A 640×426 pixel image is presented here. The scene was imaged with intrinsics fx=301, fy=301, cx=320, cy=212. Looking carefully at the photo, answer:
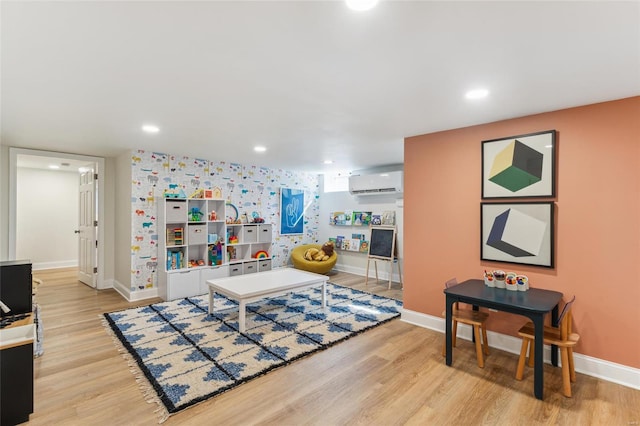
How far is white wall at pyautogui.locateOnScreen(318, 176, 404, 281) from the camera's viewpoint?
18.9 ft

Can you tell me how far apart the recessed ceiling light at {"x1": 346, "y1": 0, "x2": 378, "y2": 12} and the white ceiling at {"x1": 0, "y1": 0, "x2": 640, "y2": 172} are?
0.12ft

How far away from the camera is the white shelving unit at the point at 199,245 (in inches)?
181

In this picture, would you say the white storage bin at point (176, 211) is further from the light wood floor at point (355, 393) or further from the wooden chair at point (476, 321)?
the wooden chair at point (476, 321)

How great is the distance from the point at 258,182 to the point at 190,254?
1.94 m

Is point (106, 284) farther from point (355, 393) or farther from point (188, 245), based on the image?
point (355, 393)

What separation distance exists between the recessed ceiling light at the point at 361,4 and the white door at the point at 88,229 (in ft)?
18.0

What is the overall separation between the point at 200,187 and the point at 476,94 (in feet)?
14.6

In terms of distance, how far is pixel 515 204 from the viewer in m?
2.89

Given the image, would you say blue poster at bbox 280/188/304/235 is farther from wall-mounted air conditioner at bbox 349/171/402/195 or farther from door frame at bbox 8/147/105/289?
door frame at bbox 8/147/105/289

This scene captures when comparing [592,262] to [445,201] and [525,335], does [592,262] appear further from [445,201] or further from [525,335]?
[445,201]

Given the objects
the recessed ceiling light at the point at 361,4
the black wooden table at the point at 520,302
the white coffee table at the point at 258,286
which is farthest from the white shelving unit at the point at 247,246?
the recessed ceiling light at the point at 361,4

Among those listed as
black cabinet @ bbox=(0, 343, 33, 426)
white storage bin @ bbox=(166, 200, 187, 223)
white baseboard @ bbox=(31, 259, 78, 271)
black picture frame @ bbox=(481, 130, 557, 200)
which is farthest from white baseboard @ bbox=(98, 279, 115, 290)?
black picture frame @ bbox=(481, 130, 557, 200)

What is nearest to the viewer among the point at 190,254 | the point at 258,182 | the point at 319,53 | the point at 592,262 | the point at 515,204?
the point at 319,53

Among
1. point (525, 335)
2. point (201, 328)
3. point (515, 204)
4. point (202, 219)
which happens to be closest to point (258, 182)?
point (202, 219)
